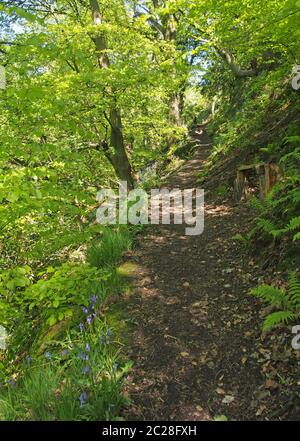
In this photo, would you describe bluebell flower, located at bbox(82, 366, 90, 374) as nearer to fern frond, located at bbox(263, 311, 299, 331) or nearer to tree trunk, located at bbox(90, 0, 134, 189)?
fern frond, located at bbox(263, 311, 299, 331)

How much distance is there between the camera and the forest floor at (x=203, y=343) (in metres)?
3.02

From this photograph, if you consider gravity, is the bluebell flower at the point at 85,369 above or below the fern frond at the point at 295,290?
below

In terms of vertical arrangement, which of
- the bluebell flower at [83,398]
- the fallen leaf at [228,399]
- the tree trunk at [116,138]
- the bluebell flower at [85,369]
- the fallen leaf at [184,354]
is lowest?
the fallen leaf at [228,399]

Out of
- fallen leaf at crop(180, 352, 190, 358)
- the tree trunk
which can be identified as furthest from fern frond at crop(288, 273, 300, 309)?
the tree trunk

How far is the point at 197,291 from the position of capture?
475 centimetres

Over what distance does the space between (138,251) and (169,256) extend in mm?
580

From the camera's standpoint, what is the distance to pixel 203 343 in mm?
3768

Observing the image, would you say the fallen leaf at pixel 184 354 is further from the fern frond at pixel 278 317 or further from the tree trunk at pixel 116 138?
the tree trunk at pixel 116 138

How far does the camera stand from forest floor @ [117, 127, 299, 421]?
119 inches

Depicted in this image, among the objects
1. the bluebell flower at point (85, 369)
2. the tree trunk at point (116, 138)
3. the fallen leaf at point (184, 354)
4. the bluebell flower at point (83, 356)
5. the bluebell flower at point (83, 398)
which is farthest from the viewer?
the tree trunk at point (116, 138)

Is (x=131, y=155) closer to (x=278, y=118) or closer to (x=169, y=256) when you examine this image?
(x=278, y=118)

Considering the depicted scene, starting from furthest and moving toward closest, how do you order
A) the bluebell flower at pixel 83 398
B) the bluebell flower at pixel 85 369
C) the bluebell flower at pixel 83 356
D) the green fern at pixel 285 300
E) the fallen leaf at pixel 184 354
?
the fallen leaf at pixel 184 354, the green fern at pixel 285 300, the bluebell flower at pixel 83 356, the bluebell flower at pixel 85 369, the bluebell flower at pixel 83 398

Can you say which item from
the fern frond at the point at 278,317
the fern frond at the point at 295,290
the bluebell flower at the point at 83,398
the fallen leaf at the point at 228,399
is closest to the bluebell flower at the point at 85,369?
the bluebell flower at the point at 83,398

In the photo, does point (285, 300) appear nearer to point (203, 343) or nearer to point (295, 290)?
point (295, 290)
